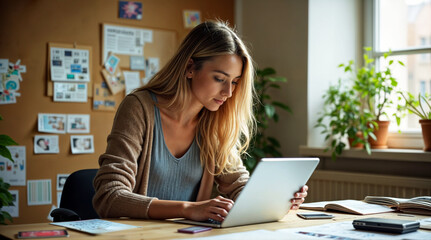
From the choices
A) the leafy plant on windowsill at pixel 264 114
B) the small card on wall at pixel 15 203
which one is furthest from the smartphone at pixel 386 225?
the small card on wall at pixel 15 203

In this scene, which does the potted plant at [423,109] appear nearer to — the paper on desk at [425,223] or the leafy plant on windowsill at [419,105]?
the leafy plant on windowsill at [419,105]

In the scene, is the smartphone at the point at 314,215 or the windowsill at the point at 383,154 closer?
the smartphone at the point at 314,215

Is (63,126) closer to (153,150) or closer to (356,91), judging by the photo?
(153,150)

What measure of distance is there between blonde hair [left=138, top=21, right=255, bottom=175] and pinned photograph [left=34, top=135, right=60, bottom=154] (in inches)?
56.7

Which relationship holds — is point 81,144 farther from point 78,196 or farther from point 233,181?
point 233,181

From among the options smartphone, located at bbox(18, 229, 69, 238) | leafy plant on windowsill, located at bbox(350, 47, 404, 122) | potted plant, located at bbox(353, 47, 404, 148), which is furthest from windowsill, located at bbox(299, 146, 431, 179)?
smartphone, located at bbox(18, 229, 69, 238)

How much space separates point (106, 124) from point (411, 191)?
1936 mm

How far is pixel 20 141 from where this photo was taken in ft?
10.1

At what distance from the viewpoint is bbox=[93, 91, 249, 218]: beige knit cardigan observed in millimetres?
1580

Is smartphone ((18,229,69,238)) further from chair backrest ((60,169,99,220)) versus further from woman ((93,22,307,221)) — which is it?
chair backrest ((60,169,99,220))

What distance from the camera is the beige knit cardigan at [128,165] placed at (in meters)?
1.58

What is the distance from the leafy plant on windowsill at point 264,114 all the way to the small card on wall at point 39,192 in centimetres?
129

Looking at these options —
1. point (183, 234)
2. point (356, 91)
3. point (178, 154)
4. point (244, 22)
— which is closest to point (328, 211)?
point (178, 154)

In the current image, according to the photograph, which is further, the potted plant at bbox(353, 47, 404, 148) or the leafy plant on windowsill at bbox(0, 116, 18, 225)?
the potted plant at bbox(353, 47, 404, 148)
